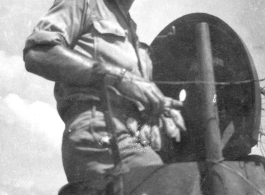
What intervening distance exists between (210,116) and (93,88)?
2.61ft

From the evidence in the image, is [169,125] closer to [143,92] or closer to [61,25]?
[143,92]

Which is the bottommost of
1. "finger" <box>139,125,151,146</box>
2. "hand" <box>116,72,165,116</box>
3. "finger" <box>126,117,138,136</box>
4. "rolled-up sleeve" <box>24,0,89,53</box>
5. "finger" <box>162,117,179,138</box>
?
"finger" <box>139,125,151,146</box>

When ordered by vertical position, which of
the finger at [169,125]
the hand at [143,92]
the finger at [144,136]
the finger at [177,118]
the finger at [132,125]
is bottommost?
the finger at [144,136]

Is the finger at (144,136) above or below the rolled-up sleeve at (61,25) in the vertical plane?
below

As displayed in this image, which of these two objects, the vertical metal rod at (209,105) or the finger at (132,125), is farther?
the vertical metal rod at (209,105)

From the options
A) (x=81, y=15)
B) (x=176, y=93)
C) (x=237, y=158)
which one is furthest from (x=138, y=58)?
(x=237, y=158)

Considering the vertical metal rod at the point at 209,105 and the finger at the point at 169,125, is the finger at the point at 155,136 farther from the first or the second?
the vertical metal rod at the point at 209,105

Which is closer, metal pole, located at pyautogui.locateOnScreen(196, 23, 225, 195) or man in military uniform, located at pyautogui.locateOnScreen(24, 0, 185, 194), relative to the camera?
man in military uniform, located at pyautogui.locateOnScreen(24, 0, 185, 194)

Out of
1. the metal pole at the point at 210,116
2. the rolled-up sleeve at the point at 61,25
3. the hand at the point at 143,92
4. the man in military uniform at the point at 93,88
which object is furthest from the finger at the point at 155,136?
→ the rolled-up sleeve at the point at 61,25

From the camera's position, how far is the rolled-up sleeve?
91.5 inches

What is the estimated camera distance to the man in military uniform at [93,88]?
2.28 metres

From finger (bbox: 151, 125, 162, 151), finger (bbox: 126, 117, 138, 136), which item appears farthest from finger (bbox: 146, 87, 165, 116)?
finger (bbox: 126, 117, 138, 136)

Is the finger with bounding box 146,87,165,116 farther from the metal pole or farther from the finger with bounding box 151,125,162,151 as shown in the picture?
the metal pole

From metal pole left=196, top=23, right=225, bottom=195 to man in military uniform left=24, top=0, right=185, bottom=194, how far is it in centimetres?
36
